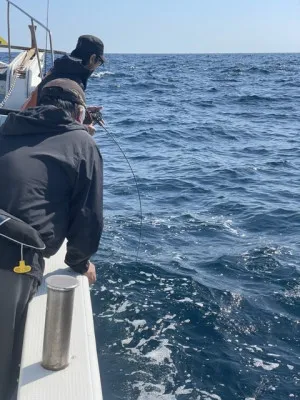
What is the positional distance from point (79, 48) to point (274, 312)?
3.15 meters

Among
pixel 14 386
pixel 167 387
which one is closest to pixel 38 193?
pixel 14 386

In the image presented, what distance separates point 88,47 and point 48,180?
2.83m

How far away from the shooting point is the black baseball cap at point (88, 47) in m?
5.11

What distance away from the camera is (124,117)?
1981 centimetres

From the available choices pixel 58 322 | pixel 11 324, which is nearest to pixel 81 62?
pixel 11 324

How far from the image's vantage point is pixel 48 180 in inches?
103

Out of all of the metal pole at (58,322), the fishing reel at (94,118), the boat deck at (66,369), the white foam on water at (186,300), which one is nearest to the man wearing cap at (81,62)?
the fishing reel at (94,118)

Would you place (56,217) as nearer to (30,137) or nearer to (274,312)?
(30,137)

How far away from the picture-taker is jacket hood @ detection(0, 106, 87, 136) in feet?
8.82

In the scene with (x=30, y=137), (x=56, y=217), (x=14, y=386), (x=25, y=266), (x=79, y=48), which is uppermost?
(x=79, y=48)

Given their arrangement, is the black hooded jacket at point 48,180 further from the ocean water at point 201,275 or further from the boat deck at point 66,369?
the ocean water at point 201,275

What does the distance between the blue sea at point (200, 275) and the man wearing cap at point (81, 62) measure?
2059mm

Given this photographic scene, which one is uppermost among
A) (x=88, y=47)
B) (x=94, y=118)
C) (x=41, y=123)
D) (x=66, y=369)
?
(x=88, y=47)

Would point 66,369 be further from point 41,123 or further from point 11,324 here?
point 41,123
